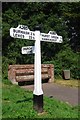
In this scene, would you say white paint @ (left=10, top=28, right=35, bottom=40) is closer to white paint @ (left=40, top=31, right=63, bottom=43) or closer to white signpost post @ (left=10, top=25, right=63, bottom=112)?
white signpost post @ (left=10, top=25, right=63, bottom=112)

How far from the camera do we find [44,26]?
61.4ft

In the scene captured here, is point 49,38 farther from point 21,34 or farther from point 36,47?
point 21,34

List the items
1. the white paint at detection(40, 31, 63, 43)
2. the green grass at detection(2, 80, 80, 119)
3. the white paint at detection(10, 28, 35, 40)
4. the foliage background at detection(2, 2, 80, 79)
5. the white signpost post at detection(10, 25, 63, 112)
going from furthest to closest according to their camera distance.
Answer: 1. the foliage background at detection(2, 2, 80, 79)
2. the white paint at detection(40, 31, 63, 43)
3. the white signpost post at detection(10, 25, 63, 112)
4. the white paint at detection(10, 28, 35, 40)
5. the green grass at detection(2, 80, 80, 119)

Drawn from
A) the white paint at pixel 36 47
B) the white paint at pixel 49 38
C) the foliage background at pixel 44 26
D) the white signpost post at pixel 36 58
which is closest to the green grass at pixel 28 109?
the white signpost post at pixel 36 58

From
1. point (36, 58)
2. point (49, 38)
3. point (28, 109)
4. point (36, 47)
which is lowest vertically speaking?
point (28, 109)

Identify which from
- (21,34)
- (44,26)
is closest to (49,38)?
(21,34)

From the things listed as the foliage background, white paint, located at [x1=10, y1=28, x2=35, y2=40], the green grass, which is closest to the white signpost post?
white paint, located at [x1=10, y1=28, x2=35, y2=40]

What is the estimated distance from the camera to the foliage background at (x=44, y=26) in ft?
59.6

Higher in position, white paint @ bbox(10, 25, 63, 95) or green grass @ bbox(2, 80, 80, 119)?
white paint @ bbox(10, 25, 63, 95)

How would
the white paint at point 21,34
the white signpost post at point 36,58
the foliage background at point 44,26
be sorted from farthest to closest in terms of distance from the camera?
the foliage background at point 44,26, the white signpost post at point 36,58, the white paint at point 21,34

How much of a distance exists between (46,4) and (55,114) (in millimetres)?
13302

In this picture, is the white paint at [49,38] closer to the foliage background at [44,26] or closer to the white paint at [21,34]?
the white paint at [21,34]

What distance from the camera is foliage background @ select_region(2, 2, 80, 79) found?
59.6 ft

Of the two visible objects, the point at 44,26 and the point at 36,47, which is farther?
the point at 44,26
